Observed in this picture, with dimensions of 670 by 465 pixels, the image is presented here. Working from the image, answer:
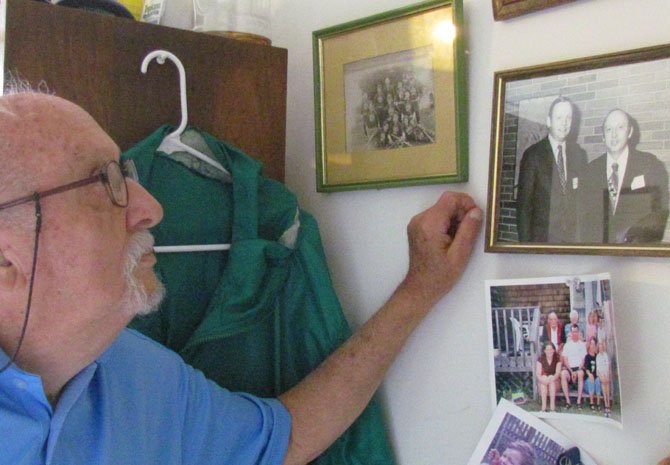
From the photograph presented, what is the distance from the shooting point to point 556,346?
3.09ft

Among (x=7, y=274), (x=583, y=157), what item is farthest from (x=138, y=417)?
(x=583, y=157)

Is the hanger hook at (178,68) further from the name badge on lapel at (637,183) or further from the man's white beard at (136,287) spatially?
the name badge on lapel at (637,183)

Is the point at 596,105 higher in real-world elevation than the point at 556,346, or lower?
higher

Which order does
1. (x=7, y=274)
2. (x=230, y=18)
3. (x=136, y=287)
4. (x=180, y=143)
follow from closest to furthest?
(x=7, y=274)
(x=136, y=287)
(x=180, y=143)
(x=230, y=18)

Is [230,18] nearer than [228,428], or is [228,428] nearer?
[228,428]

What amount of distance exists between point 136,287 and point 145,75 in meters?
0.42

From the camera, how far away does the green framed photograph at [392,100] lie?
1.05 meters

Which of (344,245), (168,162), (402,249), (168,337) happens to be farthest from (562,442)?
(168,162)

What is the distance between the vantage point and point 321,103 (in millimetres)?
1252

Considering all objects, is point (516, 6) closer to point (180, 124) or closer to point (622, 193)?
point (622, 193)

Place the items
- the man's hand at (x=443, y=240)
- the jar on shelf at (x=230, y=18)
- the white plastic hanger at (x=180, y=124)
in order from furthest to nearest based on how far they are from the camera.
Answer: the jar on shelf at (x=230, y=18)
the white plastic hanger at (x=180, y=124)
the man's hand at (x=443, y=240)

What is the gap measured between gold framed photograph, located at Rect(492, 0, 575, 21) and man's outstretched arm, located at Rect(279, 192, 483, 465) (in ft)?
0.93

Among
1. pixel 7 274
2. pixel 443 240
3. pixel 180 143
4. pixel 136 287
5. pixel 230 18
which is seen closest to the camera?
pixel 7 274

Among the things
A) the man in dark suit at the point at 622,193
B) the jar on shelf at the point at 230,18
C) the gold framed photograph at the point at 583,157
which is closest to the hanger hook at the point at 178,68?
the jar on shelf at the point at 230,18
